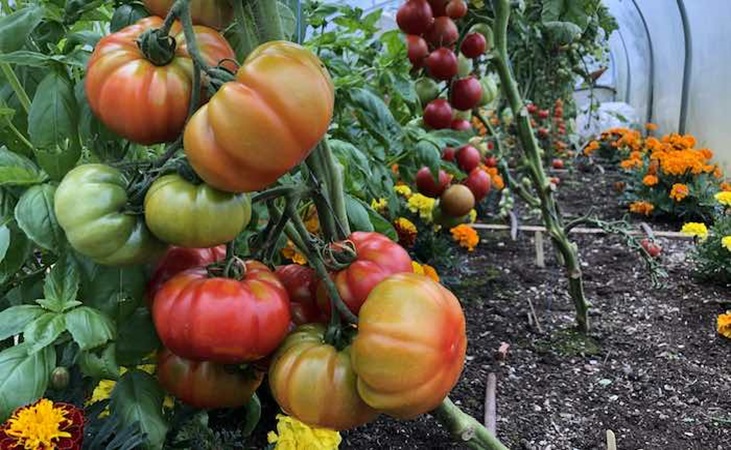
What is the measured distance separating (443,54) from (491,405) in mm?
898

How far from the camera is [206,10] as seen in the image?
689mm

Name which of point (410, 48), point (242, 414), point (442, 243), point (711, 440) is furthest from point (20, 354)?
point (442, 243)

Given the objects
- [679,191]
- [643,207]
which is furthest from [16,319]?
[643,207]

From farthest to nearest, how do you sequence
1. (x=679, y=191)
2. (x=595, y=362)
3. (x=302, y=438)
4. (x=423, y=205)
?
(x=679, y=191) → (x=423, y=205) → (x=595, y=362) → (x=302, y=438)

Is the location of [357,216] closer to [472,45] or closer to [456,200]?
[472,45]

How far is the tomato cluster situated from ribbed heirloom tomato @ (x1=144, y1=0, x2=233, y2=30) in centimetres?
103

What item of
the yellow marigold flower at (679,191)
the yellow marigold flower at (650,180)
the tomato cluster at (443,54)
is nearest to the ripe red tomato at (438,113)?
the tomato cluster at (443,54)

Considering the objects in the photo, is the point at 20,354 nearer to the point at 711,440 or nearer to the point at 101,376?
the point at 101,376

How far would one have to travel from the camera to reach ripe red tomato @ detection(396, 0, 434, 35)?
5.46ft

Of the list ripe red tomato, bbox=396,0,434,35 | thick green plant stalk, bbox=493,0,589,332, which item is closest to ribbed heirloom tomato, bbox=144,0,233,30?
ripe red tomato, bbox=396,0,434,35

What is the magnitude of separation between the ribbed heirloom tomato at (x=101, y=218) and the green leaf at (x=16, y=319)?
0.63 feet

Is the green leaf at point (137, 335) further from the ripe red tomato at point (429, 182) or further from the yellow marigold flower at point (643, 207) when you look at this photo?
the yellow marigold flower at point (643, 207)

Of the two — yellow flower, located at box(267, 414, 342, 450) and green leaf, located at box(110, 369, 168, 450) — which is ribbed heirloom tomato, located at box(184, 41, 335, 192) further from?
yellow flower, located at box(267, 414, 342, 450)

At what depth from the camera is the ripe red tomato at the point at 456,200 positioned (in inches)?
86.4
